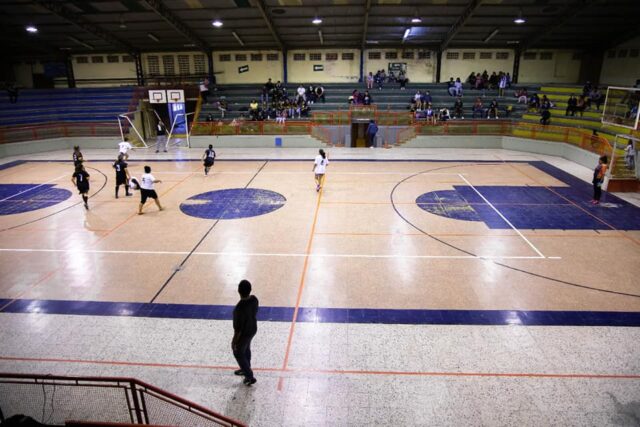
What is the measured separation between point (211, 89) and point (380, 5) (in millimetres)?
14043

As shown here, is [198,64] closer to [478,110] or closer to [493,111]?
[478,110]

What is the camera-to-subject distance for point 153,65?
3359 cm

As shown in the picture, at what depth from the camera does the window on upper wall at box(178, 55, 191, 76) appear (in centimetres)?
3328

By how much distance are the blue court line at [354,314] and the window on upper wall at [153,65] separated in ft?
96.4

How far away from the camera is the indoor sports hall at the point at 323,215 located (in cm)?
596

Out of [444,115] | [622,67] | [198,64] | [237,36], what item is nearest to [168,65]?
[198,64]

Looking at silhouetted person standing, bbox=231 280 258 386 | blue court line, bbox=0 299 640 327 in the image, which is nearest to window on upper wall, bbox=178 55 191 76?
blue court line, bbox=0 299 640 327

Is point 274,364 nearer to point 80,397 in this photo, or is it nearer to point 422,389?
point 422,389

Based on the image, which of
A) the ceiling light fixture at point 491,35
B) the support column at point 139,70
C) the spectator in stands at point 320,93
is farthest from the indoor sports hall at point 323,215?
the spectator in stands at point 320,93

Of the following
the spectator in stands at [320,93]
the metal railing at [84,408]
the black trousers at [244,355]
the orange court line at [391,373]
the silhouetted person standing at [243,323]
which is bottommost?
the orange court line at [391,373]

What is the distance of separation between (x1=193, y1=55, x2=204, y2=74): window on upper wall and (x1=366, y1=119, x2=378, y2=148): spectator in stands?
15540 millimetres

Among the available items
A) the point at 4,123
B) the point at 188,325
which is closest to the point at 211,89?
the point at 4,123

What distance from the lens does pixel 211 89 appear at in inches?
1248

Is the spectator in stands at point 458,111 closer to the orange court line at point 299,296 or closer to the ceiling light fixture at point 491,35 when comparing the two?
the ceiling light fixture at point 491,35
